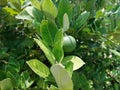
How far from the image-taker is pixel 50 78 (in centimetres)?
75

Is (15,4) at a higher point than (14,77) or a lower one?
higher

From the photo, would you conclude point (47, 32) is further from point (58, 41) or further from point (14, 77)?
point (14, 77)

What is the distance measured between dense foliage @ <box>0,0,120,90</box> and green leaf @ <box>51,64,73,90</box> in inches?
2.3

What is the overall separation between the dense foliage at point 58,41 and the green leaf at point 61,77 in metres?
0.06

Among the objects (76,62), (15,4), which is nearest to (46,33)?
(76,62)

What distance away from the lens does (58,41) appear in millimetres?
733

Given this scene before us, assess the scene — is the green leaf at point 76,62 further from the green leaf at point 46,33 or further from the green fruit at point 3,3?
Result: the green fruit at point 3,3

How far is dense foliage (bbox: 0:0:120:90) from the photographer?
0.80 meters

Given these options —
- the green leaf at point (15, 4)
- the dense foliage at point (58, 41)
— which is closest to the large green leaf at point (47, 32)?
the dense foliage at point (58, 41)

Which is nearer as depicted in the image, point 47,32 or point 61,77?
point 61,77

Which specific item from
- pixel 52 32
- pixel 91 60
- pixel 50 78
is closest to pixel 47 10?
pixel 52 32

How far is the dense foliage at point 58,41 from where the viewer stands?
80 centimetres

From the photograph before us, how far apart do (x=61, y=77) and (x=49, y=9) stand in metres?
0.24

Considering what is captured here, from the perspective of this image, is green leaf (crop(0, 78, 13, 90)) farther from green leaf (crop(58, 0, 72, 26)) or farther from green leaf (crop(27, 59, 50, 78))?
→ green leaf (crop(58, 0, 72, 26))
